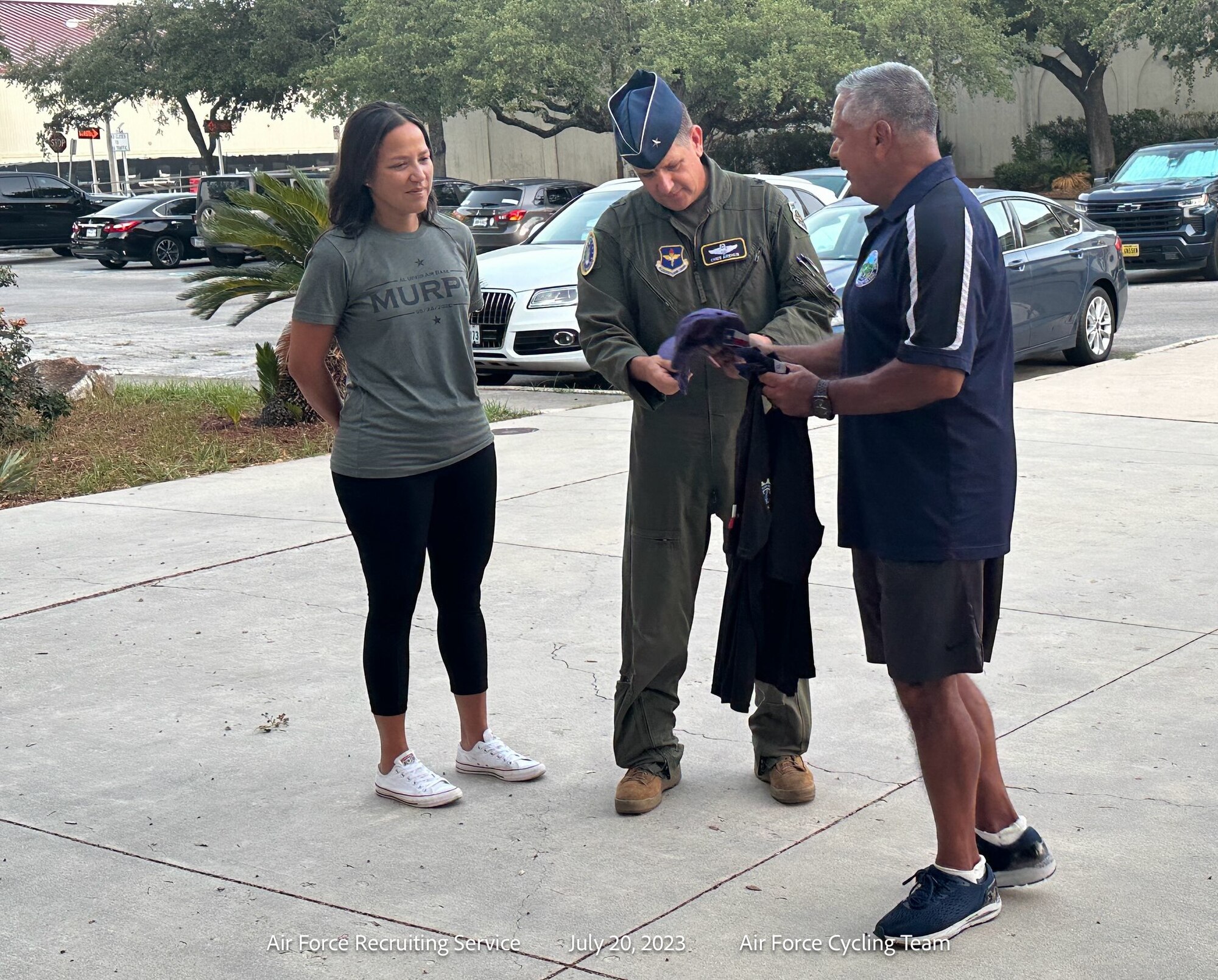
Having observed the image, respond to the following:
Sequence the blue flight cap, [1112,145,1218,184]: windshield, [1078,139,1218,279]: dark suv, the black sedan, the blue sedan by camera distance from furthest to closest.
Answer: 1. the black sedan
2. [1112,145,1218,184]: windshield
3. [1078,139,1218,279]: dark suv
4. the blue sedan
5. the blue flight cap

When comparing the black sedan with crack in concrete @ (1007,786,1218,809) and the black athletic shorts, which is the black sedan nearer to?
crack in concrete @ (1007,786,1218,809)

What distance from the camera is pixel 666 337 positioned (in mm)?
4082

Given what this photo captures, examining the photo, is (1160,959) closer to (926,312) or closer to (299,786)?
(926,312)

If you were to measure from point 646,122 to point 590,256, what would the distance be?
43cm

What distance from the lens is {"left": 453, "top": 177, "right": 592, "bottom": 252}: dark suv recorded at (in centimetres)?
2534

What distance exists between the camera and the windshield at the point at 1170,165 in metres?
20.5

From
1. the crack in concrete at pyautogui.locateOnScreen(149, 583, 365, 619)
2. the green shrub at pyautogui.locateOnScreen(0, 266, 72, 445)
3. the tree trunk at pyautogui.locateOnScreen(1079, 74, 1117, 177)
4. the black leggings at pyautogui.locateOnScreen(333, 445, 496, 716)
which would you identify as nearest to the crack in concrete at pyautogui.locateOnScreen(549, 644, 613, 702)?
the crack in concrete at pyautogui.locateOnScreen(149, 583, 365, 619)

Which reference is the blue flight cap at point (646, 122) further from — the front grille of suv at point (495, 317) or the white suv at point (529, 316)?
the front grille of suv at point (495, 317)

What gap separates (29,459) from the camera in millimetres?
9617

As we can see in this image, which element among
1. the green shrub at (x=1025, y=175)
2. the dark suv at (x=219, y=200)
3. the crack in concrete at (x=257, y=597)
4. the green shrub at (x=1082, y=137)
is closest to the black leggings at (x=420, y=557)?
the crack in concrete at (x=257, y=597)

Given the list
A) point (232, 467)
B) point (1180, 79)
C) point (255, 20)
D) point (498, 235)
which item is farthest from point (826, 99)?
point (232, 467)

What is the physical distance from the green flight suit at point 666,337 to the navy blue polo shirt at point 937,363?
28.7 inches

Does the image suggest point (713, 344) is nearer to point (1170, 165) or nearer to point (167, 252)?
point (1170, 165)

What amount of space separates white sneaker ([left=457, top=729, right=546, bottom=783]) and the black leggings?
6.5 inches
